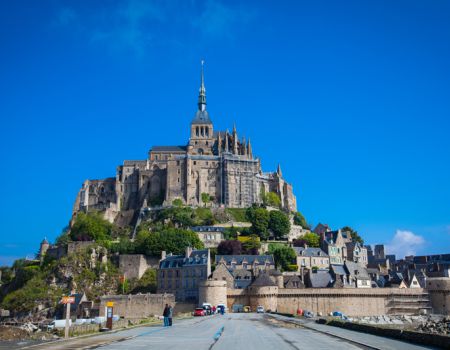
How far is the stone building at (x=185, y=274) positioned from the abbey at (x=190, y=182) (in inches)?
1345

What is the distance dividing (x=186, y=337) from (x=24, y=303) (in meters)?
55.2

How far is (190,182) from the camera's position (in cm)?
11131

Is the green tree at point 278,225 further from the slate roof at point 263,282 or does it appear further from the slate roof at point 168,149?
the slate roof at point 168,149

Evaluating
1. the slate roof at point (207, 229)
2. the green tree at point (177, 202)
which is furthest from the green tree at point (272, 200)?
the slate roof at point (207, 229)

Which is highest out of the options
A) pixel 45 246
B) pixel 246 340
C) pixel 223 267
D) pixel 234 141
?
pixel 234 141

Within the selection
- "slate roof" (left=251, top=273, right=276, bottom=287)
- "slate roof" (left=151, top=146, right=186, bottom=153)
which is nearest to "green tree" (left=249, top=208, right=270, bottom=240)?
"slate roof" (left=251, top=273, right=276, bottom=287)

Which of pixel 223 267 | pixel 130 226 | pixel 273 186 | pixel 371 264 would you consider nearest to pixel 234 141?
pixel 273 186

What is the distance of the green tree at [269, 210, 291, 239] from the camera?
9650cm

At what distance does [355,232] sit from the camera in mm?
113562

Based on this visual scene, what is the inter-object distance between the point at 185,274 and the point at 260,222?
26.8m

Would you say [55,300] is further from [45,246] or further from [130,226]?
[130,226]

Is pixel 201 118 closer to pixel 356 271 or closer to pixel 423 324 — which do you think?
pixel 356 271

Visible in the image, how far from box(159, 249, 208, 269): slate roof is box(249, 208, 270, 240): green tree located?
860 inches

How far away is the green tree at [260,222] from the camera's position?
9512 cm
